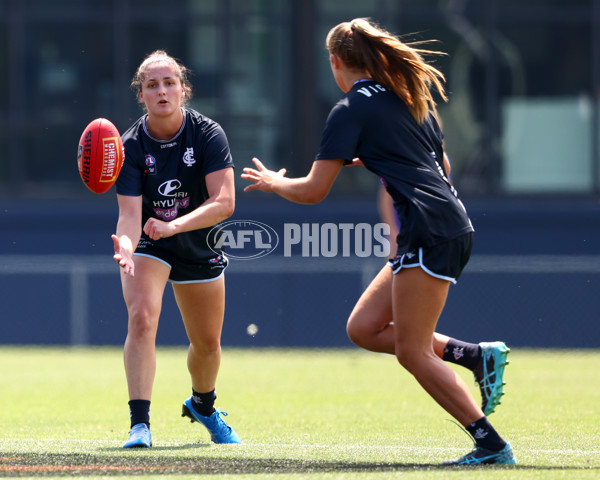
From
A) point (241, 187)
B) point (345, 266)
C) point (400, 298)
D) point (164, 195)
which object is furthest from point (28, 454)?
point (241, 187)

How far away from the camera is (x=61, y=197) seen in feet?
57.7

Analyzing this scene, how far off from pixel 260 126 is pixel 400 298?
1202 centimetres

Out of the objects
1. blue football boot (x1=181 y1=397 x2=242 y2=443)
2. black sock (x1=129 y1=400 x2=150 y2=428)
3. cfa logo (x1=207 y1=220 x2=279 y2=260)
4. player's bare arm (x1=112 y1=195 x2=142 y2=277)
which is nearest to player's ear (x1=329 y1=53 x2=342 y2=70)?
player's bare arm (x1=112 y1=195 x2=142 y2=277)

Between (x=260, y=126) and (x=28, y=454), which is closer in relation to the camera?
(x=28, y=454)

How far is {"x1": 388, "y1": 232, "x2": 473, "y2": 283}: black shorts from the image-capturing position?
5.66 m

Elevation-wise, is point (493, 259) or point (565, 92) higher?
point (565, 92)

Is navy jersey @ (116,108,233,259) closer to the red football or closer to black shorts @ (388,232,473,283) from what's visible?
the red football

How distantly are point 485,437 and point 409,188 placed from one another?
1279 millimetres

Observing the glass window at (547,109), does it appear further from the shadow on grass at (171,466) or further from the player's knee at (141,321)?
the shadow on grass at (171,466)

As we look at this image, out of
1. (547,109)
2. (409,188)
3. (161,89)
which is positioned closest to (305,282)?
(547,109)

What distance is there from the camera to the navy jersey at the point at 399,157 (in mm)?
5703

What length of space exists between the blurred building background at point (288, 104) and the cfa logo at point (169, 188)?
9.84m

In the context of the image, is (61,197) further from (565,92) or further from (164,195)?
(164,195)

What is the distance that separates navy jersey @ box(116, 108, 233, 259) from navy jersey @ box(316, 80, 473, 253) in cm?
117
